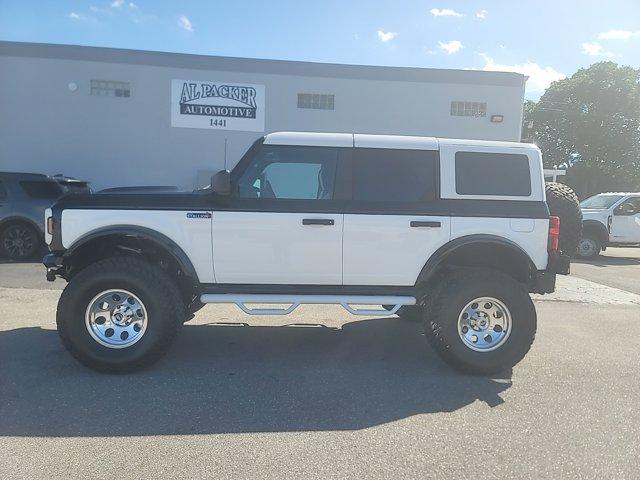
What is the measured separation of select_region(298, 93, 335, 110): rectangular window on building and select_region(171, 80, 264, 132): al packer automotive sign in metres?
1.22

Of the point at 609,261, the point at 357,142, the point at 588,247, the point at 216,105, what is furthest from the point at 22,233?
the point at 609,261

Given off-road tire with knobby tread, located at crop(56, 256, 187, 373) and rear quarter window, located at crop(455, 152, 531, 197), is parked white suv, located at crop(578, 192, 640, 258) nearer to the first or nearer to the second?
rear quarter window, located at crop(455, 152, 531, 197)

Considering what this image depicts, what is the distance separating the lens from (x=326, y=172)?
455 cm

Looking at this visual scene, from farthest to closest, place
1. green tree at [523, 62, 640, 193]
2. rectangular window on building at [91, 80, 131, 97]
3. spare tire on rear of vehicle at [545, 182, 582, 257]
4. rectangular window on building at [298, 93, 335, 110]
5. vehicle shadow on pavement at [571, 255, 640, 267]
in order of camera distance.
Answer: green tree at [523, 62, 640, 193], rectangular window on building at [298, 93, 335, 110], rectangular window on building at [91, 80, 131, 97], vehicle shadow on pavement at [571, 255, 640, 267], spare tire on rear of vehicle at [545, 182, 582, 257]

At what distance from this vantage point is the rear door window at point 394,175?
14.8 feet

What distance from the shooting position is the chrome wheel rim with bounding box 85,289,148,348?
427 centimetres

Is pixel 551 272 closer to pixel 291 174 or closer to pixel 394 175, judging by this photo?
pixel 394 175

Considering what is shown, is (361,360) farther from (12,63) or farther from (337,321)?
(12,63)

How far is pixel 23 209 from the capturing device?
9797 millimetres

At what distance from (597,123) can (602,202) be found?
2933 centimetres

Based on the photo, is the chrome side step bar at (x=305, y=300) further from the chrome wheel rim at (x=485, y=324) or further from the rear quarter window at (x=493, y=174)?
the rear quarter window at (x=493, y=174)

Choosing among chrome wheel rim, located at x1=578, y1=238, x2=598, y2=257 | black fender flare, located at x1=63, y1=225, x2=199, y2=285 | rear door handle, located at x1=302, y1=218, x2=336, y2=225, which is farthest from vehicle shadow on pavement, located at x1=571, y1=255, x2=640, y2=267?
black fender flare, located at x1=63, y1=225, x2=199, y2=285

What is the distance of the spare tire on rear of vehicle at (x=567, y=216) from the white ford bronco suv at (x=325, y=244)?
0.61m

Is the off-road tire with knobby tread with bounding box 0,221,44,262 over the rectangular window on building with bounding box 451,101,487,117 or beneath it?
beneath
